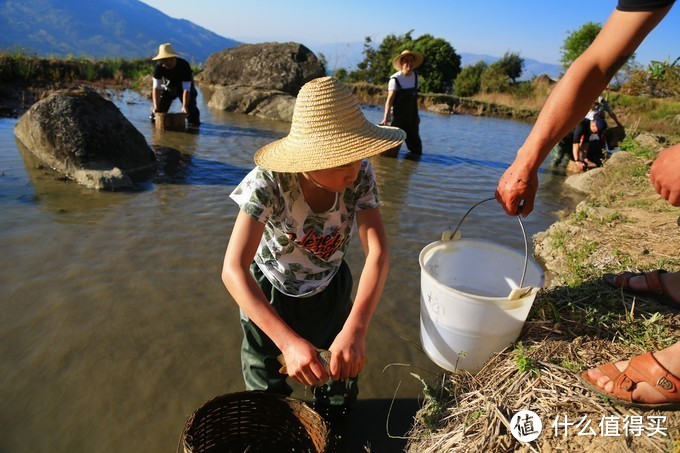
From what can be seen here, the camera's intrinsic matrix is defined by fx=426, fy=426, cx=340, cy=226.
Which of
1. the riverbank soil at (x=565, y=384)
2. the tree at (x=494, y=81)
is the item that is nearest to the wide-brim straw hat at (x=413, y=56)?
the riverbank soil at (x=565, y=384)

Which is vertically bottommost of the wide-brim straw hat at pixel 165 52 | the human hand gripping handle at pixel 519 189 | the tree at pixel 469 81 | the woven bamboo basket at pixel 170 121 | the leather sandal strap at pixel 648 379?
the leather sandal strap at pixel 648 379

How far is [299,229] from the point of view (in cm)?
180

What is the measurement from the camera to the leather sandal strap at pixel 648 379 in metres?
1.51

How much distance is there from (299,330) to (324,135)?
3.16ft

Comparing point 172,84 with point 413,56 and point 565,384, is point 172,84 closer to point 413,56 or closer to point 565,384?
point 413,56

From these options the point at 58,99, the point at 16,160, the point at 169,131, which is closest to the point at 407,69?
the point at 169,131

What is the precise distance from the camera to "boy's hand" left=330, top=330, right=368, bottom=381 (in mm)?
1486

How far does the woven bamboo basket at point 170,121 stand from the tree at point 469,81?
20397 millimetres

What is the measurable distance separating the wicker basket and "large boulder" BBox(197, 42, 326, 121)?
9586mm

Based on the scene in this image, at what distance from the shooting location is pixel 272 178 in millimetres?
1697

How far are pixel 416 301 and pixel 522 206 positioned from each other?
1651 mm

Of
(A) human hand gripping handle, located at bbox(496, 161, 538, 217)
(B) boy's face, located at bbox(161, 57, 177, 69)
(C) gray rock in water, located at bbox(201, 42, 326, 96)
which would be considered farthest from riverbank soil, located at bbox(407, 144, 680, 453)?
(C) gray rock in water, located at bbox(201, 42, 326, 96)

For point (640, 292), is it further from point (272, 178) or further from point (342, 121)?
point (272, 178)

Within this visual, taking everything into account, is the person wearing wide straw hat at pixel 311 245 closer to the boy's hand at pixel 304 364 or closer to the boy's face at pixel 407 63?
the boy's hand at pixel 304 364
